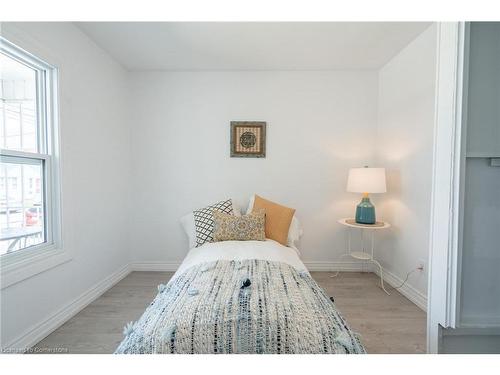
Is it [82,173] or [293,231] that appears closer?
[82,173]

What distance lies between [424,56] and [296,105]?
1.30 m

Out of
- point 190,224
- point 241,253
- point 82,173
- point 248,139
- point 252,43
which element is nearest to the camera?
point 241,253

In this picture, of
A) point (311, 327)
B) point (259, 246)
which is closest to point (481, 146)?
point (311, 327)

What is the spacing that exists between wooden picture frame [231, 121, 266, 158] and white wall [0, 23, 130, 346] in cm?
133

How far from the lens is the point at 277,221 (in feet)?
8.54

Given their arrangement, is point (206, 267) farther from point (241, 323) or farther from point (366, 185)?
point (366, 185)

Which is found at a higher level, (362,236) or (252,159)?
(252,159)

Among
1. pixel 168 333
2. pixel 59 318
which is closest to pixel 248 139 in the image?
pixel 168 333

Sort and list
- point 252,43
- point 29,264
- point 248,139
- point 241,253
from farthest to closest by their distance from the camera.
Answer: point 248,139, point 252,43, point 241,253, point 29,264

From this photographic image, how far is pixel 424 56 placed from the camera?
223 centimetres

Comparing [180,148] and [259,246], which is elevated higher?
[180,148]

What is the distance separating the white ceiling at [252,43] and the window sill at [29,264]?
76.4 inches

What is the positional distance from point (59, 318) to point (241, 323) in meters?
1.72

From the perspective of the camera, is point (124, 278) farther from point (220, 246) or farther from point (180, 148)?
point (180, 148)
